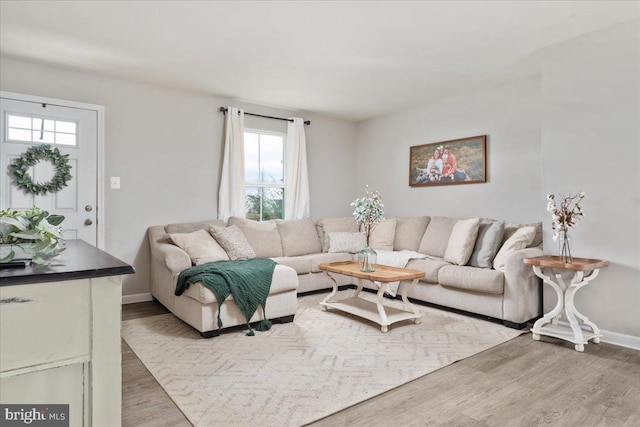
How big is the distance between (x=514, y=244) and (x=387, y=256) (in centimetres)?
136

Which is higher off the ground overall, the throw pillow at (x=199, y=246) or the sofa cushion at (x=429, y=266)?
the throw pillow at (x=199, y=246)

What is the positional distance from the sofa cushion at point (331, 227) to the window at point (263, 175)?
622 mm

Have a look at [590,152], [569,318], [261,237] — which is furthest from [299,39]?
[569,318]

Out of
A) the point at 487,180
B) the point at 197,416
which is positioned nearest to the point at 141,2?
the point at 197,416

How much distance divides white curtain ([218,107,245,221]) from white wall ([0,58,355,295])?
0.35ft

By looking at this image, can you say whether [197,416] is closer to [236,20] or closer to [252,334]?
[252,334]

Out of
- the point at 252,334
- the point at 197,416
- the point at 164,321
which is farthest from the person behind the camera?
the point at 164,321

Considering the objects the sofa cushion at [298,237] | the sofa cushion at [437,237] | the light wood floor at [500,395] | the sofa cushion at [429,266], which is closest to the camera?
the light wood floor at [500,395]

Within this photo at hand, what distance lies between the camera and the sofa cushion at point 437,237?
4445mm

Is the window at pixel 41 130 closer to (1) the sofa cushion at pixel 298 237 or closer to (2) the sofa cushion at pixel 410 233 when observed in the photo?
(1) the sofa cushion at pixel 298 237

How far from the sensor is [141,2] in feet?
8.62

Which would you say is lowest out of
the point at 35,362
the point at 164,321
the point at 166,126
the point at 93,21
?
the point at 164,321

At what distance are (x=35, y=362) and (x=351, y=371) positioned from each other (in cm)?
177

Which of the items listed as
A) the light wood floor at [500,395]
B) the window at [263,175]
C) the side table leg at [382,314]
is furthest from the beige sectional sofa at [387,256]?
the side table leg at [382,314]
